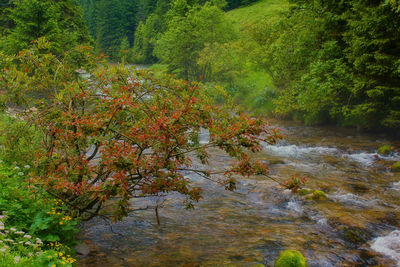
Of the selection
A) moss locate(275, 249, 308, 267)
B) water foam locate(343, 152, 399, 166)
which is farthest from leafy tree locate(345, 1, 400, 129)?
moss locate(275, 249, 308, 267)

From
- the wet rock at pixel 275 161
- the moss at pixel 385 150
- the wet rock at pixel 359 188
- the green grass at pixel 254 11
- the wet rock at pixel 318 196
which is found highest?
the green grass at pixel 254 11

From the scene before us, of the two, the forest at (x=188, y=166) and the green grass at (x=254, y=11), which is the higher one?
the green grass at (x=254, y=11)

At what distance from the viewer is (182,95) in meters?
7.10

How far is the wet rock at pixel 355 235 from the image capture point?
22.2 ft

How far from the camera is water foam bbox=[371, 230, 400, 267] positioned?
626 centimetres

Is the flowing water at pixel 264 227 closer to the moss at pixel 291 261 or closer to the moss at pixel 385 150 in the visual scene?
the moss at pixel 291 261

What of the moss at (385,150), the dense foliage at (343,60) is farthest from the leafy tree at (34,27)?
the moss at (385,150)

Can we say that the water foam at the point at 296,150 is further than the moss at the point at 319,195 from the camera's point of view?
Yes

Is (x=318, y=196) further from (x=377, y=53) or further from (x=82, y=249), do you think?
(x=377, y=53)

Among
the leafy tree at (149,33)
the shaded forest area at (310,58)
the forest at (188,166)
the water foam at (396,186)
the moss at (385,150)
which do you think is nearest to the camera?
the forest at (188,166)

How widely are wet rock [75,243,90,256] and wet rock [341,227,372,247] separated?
17.9ft

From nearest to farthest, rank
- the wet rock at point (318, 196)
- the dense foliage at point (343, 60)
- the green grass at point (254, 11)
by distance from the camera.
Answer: the wet rock at point (318, 196) < the dense foliage at point (343, 60) < the green grass at point (254, 11)

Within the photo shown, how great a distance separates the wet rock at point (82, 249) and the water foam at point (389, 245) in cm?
584

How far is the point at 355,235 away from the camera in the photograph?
7.04 m
